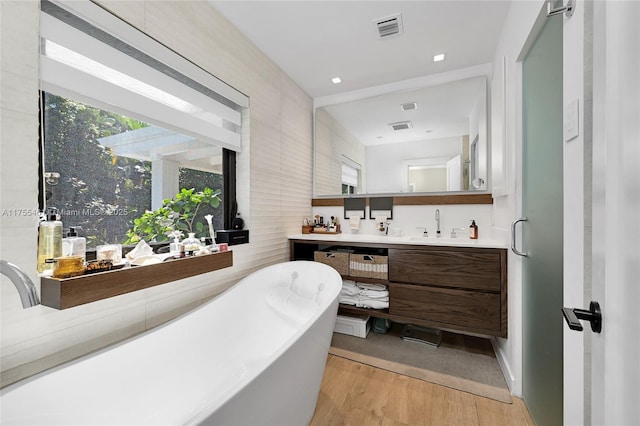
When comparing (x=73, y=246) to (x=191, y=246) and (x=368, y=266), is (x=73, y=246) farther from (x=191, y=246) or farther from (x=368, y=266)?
(x=368, y=266)

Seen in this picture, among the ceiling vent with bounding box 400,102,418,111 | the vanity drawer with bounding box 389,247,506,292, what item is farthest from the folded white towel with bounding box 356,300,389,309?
the ceiling vent with bounding box 400,102,418,111

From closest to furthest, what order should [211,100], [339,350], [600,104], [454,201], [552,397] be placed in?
[600,104]
[552,397]
[211,100]
[339,350]
[454,201]

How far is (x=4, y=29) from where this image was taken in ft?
2.99

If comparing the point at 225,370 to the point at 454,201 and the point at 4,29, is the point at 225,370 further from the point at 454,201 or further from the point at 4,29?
the point at 454,201

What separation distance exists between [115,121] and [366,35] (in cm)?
181

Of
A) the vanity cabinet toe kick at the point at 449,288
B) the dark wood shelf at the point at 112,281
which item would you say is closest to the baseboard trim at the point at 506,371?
the vanity cabinet toe kick at the point at 449,288

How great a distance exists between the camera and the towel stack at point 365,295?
7.12 ft

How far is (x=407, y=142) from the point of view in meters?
2.66

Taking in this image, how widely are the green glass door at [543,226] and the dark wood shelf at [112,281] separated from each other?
67.5 inches

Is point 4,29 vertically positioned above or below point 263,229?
above

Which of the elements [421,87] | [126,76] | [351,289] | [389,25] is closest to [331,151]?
[421,87]

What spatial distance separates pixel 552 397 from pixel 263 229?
6.51 feet

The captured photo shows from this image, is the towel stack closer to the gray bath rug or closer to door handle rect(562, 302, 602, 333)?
the gray bath rug

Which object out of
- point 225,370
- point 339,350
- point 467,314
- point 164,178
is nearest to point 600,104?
point 467,314
